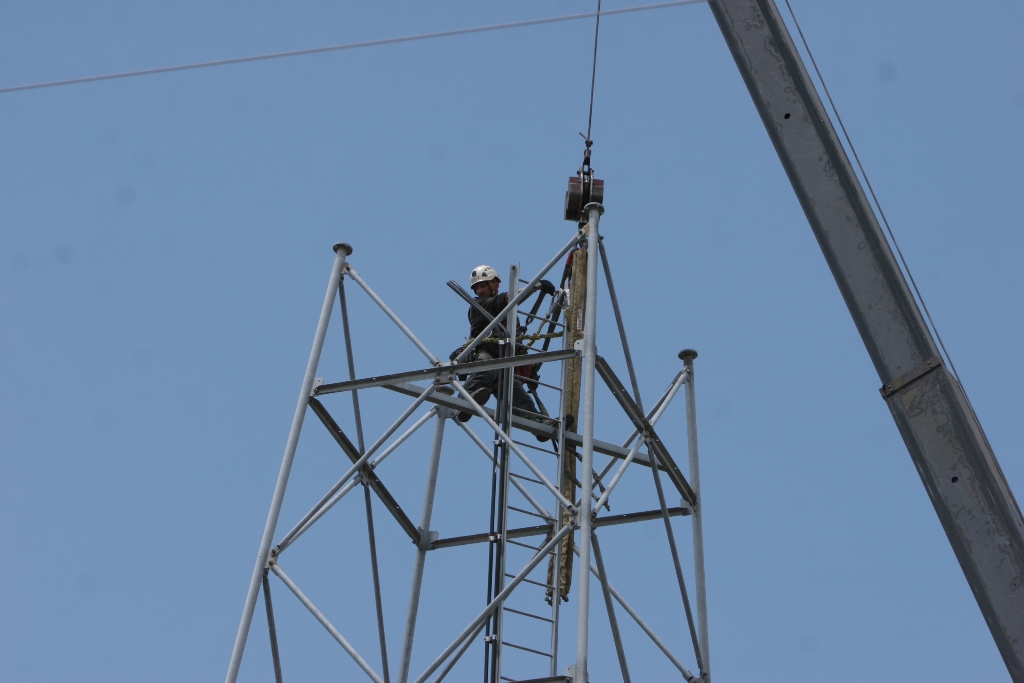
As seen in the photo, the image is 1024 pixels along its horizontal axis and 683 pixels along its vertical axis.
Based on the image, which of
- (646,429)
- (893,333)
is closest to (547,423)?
(646,429)

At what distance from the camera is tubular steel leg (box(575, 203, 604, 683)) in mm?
12203

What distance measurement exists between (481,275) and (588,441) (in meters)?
5.12

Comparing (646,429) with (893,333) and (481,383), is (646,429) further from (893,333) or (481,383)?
(893,333)

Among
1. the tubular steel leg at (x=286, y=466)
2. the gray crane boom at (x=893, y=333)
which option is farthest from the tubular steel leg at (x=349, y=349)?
the gray crane boom at (x=893, y=333)

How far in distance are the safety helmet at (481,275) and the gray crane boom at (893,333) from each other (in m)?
5.47

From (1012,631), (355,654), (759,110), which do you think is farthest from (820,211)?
(355,654)

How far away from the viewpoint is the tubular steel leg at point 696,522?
14.7 m

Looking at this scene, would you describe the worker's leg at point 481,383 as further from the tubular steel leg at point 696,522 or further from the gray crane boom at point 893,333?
the gray crane boom at point 893,333

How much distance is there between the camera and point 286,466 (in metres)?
14.1

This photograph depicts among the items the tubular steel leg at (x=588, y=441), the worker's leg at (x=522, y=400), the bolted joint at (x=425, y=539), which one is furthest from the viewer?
the worker's leg at (x=522, y=400)

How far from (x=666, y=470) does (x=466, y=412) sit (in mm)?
2397

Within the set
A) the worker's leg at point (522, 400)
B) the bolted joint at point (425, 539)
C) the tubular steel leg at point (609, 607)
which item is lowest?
the tubular steel leg at point (609, 607)

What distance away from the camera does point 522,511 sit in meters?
15.0

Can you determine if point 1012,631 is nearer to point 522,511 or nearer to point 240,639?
point 522,511
